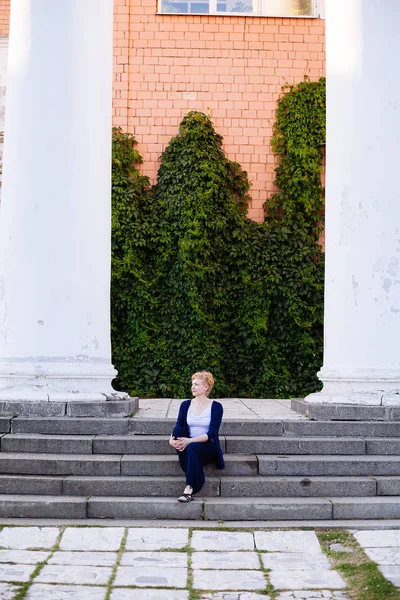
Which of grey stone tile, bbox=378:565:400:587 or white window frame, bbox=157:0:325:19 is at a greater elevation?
white window frame, bbox=157:0:325:19

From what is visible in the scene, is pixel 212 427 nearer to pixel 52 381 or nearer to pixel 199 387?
pixel 199 387

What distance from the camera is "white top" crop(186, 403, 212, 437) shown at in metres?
6.92

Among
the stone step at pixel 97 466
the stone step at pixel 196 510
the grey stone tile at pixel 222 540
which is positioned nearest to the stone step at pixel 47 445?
the stone step at pixel 97 466

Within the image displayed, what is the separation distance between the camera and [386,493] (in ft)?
22.4

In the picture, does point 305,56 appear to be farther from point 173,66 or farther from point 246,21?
point 173,66

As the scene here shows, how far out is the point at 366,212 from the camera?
834cm

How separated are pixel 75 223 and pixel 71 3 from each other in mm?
2356

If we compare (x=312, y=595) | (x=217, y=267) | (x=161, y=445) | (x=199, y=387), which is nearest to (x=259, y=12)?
(x=217, y=267)

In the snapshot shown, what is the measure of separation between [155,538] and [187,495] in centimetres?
71

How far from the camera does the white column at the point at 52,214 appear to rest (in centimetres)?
811

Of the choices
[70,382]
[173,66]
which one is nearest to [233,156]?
[173,66]

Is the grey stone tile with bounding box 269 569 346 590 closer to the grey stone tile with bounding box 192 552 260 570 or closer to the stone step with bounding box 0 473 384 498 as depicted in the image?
the grey stone tile with bounding box 192 552 260 570

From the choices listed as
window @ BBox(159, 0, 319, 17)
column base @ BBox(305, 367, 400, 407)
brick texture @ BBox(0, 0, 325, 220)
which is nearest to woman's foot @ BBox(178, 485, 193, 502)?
column base @ BBox(305, 367, 400, 407)

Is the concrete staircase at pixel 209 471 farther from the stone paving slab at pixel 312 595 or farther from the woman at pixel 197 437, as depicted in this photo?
the stone paving slab at pixel 312 595
